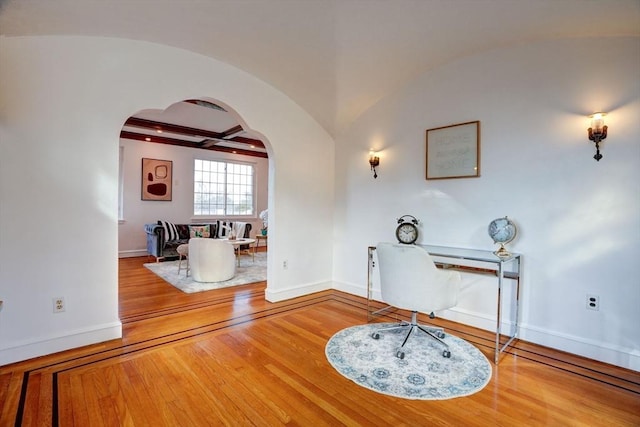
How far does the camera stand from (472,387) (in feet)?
6.84

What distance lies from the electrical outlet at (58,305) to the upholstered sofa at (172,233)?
12.9 feet

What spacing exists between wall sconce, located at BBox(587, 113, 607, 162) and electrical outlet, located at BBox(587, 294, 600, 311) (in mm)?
1096

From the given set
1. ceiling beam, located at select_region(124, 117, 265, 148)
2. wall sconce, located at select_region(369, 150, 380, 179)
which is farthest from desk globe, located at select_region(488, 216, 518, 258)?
ceiling beam, located at select_region(124, 117, 265, 148)

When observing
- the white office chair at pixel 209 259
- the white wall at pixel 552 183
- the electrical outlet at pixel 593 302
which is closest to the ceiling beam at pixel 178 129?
the white office chair at pixel 209 259

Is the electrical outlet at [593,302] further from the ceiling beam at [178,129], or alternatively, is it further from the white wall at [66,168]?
the ceiling beam at [178,129]

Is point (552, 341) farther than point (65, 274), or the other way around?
point (552, 341)

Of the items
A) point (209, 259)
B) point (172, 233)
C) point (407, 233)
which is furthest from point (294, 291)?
point (172, 233)

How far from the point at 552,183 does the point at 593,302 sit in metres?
1.01

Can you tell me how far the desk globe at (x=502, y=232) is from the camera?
2.82m

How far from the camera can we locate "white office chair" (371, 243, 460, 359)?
245cm

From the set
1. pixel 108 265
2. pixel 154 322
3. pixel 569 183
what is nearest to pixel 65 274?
pixel 108 265

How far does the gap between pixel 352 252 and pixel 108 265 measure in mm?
2816

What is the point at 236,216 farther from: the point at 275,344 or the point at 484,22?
the point at 484,22

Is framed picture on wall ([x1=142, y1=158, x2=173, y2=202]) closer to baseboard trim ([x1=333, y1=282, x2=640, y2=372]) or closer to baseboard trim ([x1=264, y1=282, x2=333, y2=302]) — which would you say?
baseboard trim ([x1=264, y1=282, x2=333, y2=302])
